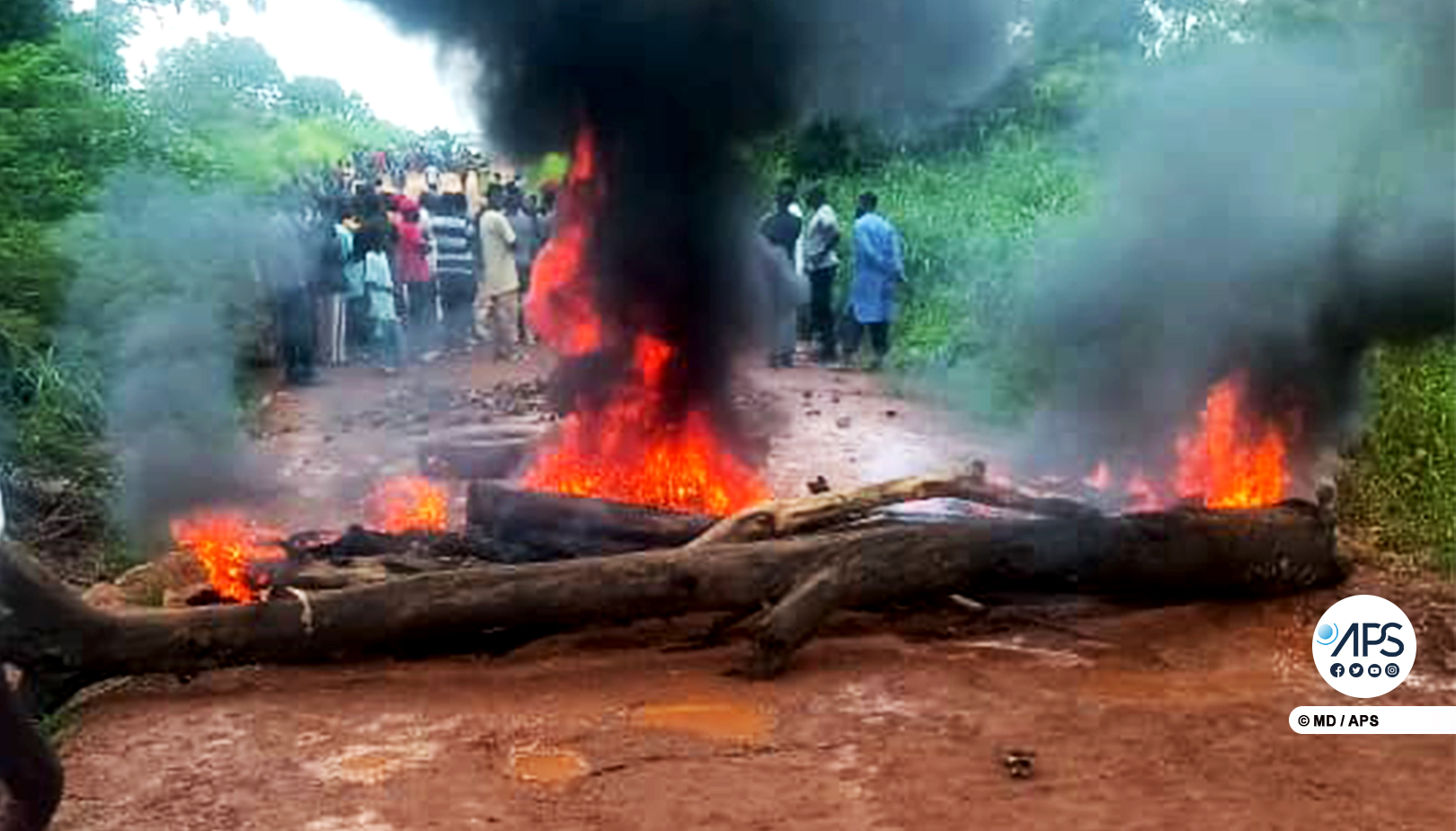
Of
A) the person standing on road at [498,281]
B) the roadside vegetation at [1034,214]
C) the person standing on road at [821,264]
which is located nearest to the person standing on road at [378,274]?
the person standing on road at [498,281]

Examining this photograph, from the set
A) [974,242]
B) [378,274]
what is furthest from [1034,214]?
[378,274]

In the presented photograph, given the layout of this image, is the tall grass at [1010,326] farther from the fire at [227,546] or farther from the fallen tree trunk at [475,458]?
the fire at [227,546]

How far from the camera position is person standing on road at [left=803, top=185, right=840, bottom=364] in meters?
14.0

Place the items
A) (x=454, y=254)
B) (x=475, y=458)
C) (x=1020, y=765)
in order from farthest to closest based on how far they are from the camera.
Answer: (x=454, y=254), (x=475, y=458), (x=1020, y=765)

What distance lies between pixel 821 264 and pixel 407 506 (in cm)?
667

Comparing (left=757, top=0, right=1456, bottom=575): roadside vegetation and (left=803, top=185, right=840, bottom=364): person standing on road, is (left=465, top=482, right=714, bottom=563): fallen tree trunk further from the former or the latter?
(left=803, top=185, right=840, bottom=364): person standing on road

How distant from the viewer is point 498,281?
14383 millimetres

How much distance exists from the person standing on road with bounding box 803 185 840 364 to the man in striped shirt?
11.0ft

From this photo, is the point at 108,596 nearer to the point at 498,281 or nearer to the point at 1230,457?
the point at 1230,457

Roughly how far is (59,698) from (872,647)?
301cm

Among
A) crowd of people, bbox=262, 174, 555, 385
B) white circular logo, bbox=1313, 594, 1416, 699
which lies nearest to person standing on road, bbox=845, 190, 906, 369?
crowd of people, bbox=262, 174, 555, 385

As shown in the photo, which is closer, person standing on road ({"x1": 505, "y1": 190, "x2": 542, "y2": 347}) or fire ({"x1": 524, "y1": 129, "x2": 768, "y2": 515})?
fire ({"x1": 524, "y1": 129, "x2": 768, "y2": 515})

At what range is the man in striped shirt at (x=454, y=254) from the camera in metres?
14.5

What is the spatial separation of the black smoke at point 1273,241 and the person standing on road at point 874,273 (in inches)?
171
